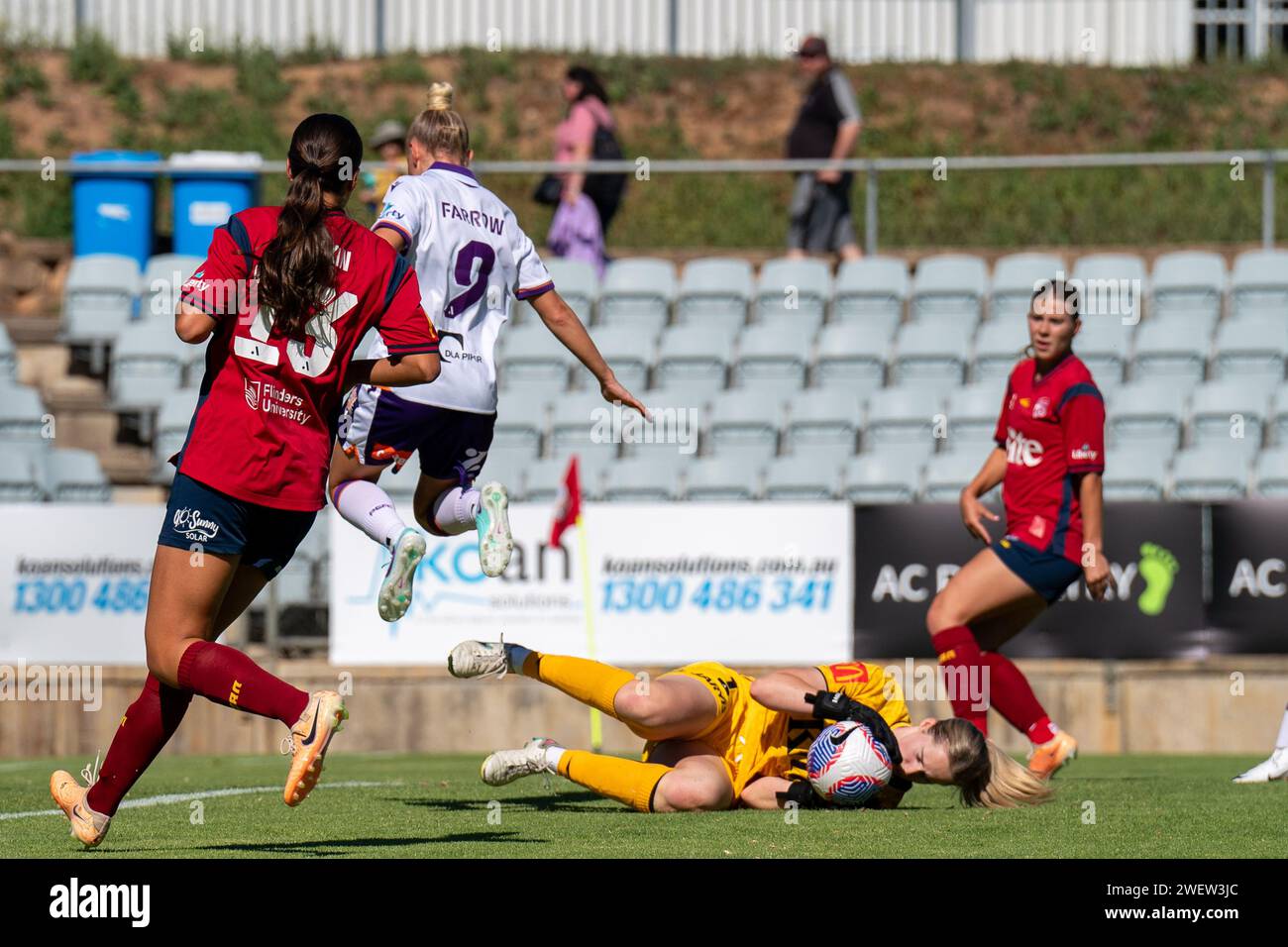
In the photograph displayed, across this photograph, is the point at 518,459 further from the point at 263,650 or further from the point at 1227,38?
the point at 1227,38

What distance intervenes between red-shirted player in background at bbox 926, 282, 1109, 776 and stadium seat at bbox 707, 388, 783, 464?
5758 millimetres

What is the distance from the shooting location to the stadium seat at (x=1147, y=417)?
13.9 metres

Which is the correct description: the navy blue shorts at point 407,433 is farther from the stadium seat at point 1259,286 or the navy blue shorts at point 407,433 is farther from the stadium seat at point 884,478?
the stadium seat at point 1259,286

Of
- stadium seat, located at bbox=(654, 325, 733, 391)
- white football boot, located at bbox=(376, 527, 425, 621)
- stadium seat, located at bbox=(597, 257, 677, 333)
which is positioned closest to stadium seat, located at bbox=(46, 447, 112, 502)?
stadium seat, located at bbox=(597, 257, 677, 333)

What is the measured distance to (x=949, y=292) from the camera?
15469 millimetres

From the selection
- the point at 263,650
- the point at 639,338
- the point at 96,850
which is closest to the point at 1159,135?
the point at 639,338

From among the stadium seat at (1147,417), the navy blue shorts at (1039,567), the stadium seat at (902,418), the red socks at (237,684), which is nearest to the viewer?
the red socks at (237,684)

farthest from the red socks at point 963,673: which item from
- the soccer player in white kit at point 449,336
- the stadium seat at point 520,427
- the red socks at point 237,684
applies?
the stadium seat at point 520,427

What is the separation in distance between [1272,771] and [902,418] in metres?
5.80

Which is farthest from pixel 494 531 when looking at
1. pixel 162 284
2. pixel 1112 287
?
pixel 162 284

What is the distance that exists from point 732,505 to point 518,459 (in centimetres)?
214

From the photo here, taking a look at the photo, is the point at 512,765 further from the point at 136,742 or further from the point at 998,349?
the point at 998,349

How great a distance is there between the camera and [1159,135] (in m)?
25.3

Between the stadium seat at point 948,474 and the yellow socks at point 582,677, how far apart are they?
21.2 feet
